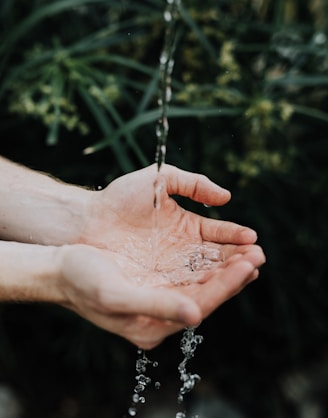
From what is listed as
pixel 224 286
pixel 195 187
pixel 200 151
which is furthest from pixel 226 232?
pixel 200 151

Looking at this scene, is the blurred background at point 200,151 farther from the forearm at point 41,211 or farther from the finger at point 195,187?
the finger at point 195,187

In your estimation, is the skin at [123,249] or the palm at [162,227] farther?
the palm at [162,227]

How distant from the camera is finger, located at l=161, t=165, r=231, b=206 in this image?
3.74ft

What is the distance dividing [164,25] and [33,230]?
68 centimetres

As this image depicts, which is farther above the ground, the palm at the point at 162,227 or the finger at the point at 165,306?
the palm at the point at 162,227

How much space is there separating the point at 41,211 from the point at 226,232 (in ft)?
1.16

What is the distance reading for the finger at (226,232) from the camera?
3.56ft

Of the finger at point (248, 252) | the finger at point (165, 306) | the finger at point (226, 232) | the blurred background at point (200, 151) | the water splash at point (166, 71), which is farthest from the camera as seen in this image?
the blurred background at point (200, 151)

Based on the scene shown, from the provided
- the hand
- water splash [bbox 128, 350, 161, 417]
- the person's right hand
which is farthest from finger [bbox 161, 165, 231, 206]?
water splash [bbox 128, 350, 161, 417]

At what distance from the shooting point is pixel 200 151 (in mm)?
1683

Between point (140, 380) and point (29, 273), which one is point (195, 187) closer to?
point (29, 273)

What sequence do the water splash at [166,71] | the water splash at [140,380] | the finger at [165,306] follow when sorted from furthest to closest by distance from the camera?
1. the water splash at [166,71]
2. the water splash at [140,380]
3. the finger at [165,306]

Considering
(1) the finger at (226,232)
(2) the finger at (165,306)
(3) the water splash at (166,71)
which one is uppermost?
(3) the water splash at (166,71)

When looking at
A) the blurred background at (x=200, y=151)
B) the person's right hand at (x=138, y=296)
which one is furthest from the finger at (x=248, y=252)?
the blurred background at (x=200, y=151)
